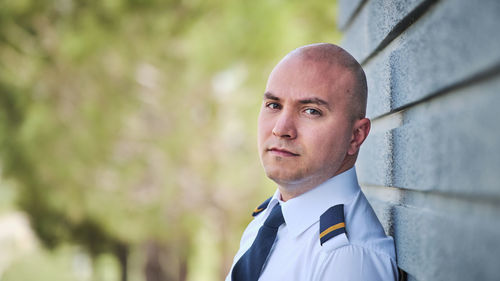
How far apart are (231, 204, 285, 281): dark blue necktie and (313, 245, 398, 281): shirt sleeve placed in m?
0.22

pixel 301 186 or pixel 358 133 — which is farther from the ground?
pixel 358 133

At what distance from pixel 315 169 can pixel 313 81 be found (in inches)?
9.5

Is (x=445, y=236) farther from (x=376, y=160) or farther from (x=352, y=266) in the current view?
(x=376, y=160)

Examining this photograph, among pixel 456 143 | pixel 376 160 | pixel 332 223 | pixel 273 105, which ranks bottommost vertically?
pixel 332 223

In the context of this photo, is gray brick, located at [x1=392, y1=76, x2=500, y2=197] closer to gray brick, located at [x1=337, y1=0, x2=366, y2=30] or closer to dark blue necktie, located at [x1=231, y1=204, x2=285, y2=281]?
dark blue necktie, located at [x1=231, y1=204, x2=285, y2=281]

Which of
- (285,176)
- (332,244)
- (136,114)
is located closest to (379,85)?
(285,176)

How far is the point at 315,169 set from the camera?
1.37 meters

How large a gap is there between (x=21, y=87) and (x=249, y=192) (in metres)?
4.14

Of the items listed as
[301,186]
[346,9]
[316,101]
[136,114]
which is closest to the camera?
[316,101]

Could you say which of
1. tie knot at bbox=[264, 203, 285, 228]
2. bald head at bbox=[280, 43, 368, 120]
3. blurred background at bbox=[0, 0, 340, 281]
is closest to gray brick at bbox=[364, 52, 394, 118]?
bald head at bbox=[280, 43, 368, 120]

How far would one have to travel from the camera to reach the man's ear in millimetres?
1406

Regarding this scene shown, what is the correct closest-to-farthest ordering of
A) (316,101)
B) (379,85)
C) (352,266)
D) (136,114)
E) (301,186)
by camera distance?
1. (352,266)
2. (316,101)
3. (301,186)
4. (379,85)
5. (136,114)

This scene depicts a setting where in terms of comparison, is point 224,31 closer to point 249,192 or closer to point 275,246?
point 249,192

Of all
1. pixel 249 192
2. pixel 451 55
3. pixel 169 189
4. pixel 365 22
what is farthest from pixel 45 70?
pixel 451 55
